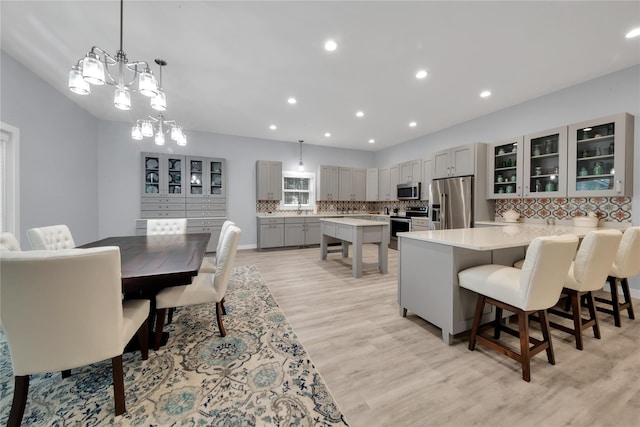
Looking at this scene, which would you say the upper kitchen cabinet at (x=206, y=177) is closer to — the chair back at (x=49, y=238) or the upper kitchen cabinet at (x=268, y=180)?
the upper kitchen cabinet at (x=268, y=180)

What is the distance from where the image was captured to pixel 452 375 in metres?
1.64

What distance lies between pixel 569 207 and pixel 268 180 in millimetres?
5787

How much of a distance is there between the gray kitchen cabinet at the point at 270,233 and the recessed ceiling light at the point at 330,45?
409 cm

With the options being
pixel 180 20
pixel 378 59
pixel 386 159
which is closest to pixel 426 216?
pixel 386 159

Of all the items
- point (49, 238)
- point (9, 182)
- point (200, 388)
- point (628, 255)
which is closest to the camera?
point (200, 388)

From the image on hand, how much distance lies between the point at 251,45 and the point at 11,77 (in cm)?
294

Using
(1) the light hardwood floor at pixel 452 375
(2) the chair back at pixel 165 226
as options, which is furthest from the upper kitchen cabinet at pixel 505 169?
(2) the chair back at pixel 165 226

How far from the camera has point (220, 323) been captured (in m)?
2.09

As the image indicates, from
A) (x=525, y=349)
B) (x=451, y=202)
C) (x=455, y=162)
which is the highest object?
(x=455, y=162)

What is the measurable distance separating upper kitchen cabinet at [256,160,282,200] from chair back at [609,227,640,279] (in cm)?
569

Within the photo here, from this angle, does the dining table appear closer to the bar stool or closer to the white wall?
the white wall

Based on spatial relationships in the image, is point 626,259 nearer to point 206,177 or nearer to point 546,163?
point 546,163

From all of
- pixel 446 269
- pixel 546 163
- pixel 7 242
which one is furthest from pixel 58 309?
pixel 546 163

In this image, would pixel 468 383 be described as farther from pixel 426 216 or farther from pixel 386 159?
pixel 386 159
